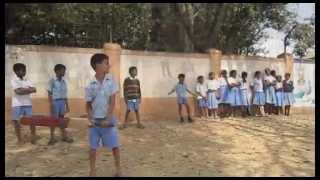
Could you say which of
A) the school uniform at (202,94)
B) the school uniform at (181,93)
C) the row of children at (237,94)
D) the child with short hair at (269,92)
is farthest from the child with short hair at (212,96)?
the child with short hair at (269,92)

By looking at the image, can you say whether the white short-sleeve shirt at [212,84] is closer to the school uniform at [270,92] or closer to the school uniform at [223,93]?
the school uniform at [223,93]

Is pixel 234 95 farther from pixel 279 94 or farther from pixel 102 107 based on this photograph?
pixel 102 107

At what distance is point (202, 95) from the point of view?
13.4m

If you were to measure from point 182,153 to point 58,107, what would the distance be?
89.2 inches

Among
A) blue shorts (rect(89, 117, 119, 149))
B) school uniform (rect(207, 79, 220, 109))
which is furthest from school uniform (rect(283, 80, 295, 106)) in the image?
blue shorts (rect(89, 117, 119, 149))

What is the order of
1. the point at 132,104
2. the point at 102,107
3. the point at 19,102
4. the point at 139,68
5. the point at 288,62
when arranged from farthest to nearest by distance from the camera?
the point at 288,62, the point at 139,68, the point at 132,104, the point at 19,102, the point at 102,107

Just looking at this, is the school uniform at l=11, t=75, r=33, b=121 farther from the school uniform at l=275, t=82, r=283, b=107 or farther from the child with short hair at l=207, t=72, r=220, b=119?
the school uniform at l=275, t=82, r=283, b=107

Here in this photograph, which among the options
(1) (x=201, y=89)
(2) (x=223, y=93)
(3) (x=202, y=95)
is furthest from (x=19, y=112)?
(2) (x=223, y=93)

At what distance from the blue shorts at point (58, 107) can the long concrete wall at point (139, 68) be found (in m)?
2.18

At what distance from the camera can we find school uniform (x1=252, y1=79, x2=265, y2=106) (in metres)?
14.4

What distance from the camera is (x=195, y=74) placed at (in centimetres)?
1415

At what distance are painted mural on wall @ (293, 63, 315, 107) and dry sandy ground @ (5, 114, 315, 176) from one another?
Answer: 682 cm
